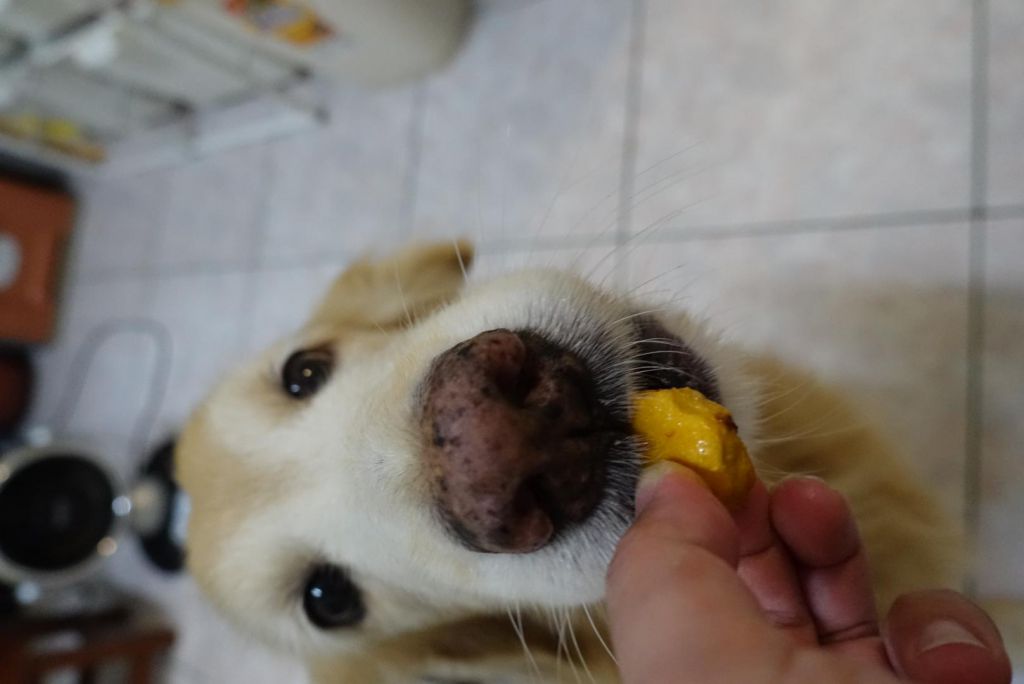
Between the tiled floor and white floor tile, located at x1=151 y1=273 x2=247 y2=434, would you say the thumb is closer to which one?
the tiled floor

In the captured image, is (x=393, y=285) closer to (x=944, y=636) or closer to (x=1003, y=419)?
(x=944, y=636)

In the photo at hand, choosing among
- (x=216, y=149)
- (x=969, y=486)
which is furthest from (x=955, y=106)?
(x=216, y=149)

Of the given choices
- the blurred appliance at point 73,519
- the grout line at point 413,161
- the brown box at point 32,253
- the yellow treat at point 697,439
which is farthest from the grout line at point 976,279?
the brown box at point 32,253

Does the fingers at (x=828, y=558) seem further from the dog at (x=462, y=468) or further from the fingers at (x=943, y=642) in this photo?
the dog at (x=462, y=468)

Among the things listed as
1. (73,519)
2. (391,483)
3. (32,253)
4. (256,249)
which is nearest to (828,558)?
(391,483)

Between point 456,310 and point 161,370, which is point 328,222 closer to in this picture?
point 161,370

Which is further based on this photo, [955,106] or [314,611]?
[955,106]
